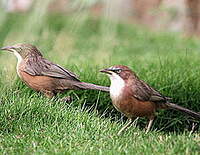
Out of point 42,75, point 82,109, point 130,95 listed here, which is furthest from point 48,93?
point 130,95

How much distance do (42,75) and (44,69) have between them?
9 cm

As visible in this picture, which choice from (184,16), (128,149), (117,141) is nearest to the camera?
(128,149)

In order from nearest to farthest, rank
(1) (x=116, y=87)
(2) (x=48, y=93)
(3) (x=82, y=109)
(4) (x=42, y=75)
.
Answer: (1) (x=116, y=87)
(3) (x=82, y=109)
(4) (x=42, y=75)
(2) (x=48, y=93)

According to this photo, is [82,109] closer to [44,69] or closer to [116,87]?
[116,87]

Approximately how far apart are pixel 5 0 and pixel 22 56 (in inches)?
149

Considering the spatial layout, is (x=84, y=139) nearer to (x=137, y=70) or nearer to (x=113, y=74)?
(x=113, y=74)

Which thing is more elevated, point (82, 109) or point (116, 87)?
point (116, 87)

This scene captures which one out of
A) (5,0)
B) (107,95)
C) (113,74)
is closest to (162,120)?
(107,95)

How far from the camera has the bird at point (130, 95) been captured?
4.44 meters

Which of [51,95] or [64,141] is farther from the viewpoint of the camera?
[51,95]

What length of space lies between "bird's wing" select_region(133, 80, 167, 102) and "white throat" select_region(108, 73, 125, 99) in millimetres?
161

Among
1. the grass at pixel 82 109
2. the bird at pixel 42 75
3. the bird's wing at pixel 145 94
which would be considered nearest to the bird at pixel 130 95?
the bird's wing at pixel 145 94

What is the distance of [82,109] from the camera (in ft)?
15.9

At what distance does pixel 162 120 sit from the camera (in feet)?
18.4
